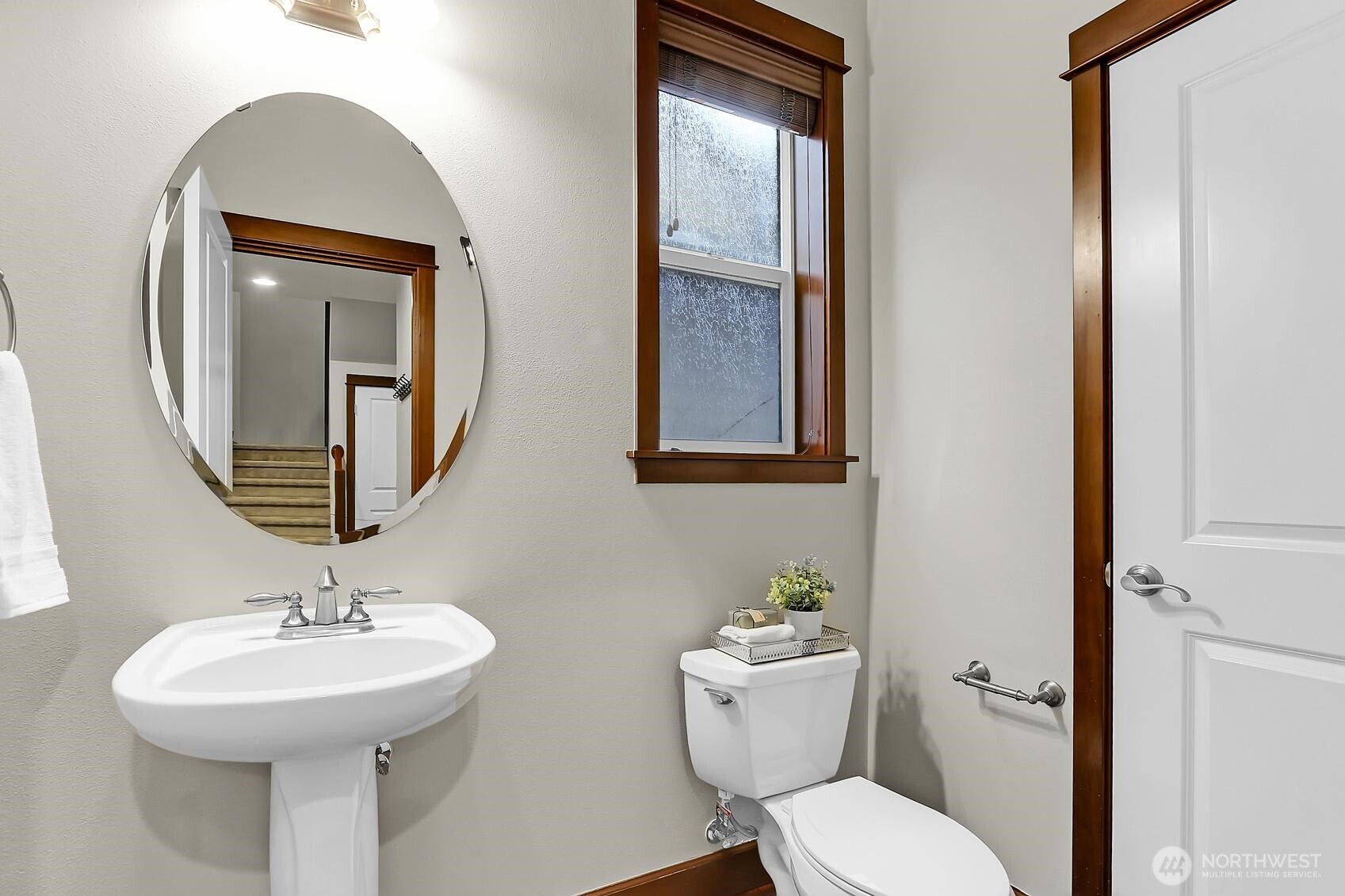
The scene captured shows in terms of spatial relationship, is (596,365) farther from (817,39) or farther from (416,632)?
(817,39)

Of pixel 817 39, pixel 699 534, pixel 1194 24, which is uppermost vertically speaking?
pixel 817 39

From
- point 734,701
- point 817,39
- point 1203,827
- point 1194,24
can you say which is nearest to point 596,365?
point 734,701

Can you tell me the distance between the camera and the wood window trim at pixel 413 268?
4.83 feet

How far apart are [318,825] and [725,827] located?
970 millimetres

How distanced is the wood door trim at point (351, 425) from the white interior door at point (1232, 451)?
1.49m

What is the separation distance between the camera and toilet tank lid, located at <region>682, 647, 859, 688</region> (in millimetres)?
1639


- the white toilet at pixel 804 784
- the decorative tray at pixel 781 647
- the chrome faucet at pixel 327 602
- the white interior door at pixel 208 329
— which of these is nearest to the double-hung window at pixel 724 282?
the decorative tray at pixel 781 647

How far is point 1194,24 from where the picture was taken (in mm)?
1417

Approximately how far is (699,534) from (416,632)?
0.74m

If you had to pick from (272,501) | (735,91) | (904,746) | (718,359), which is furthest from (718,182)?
(904,746)

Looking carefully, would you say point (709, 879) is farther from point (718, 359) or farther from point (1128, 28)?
point (1128, 28)

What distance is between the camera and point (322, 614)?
1.37 meters

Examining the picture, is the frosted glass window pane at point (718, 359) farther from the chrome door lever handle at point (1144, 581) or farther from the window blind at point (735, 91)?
the chrome door lever handle at point (1144, 581)

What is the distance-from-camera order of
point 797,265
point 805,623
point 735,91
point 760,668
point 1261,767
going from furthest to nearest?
point 797,265 < point 735,91 < point 805,623 < point 760,668 < point 1261,767
